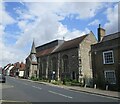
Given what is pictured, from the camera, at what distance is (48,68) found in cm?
6919

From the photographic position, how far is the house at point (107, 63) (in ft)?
93.4

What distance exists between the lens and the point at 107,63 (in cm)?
3023

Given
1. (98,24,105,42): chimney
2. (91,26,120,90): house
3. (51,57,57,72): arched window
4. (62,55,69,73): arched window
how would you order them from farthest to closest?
(51,57,57,72): arched window, (62,55,69,73): arched window, (98,24,105,42): chimney, (91,26,120,90): house

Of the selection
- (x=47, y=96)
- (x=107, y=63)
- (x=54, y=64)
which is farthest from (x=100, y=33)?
(x=54, y=64)

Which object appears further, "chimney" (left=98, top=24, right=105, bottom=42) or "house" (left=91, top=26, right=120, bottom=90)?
"chimney" (left=98, top=24, right=105, bottom=42)

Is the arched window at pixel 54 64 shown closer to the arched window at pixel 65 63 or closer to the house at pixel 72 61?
the house at pixel 72 61

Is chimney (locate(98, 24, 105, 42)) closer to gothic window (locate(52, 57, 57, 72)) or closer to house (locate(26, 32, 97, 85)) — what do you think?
house (locate(26, 32, 97, 85))

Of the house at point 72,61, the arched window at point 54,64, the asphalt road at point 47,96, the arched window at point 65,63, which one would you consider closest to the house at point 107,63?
the asphalt road at point 47,96

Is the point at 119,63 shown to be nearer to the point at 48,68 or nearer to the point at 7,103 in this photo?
the point at 7,103

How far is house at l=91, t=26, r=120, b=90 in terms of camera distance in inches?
1121

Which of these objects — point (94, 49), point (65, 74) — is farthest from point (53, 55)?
point (94, 49)

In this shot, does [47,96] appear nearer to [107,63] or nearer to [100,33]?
[107,63]

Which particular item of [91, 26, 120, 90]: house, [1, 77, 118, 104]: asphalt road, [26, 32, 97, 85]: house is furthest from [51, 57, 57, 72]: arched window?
[1, 77, 118, 104]: asphalt road

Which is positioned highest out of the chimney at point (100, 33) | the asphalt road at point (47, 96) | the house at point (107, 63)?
the chimney at point (100, 33)
